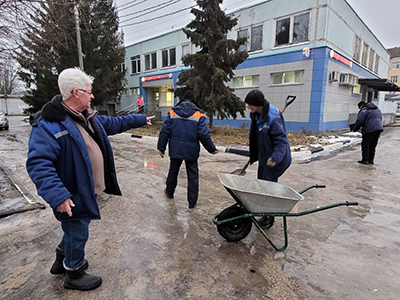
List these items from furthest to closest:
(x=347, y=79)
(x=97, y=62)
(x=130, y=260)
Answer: (x=97, y=62) < (x=347, y=79) < (x=130, y=260)

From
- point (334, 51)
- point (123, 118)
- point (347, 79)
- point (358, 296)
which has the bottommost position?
point (358, 296)

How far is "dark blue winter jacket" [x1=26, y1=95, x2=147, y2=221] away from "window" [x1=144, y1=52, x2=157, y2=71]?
900 inches

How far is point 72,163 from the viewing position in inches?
73.2

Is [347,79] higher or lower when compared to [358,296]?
higher

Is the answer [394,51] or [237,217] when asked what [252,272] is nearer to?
[237,217]

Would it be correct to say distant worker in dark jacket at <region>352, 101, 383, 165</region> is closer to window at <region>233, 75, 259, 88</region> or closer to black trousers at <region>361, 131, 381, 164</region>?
black trousers at <region>361, 131, 381, 164</region>

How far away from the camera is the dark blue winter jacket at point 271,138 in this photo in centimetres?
292

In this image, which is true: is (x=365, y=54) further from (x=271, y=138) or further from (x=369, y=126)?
(x=271, y=138)

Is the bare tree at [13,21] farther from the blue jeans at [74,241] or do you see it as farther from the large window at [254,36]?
the large window at [254,36]

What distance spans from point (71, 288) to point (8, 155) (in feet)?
25.6

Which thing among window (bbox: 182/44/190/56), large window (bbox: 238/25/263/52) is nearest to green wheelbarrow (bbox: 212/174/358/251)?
large window (bbox: 238/25/263/52)


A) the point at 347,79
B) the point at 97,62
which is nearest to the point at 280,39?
the point at 347,79

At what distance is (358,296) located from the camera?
6.86 feet

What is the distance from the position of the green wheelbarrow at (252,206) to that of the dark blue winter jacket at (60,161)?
52.9 inches
